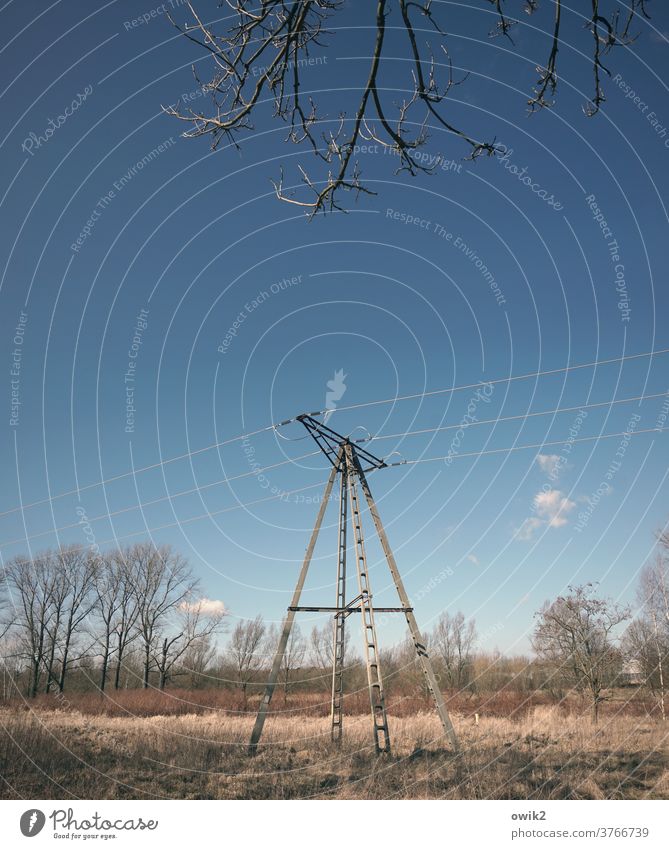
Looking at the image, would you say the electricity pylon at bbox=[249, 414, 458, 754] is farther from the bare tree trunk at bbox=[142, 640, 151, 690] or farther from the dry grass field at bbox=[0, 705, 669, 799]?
A: the bare tree trunk at bbox=[142, 640, 151, 690]

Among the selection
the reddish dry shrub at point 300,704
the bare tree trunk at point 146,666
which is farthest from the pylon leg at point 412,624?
the bare tree trunk at point 146,666

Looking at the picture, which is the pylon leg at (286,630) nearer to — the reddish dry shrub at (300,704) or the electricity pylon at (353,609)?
the electricity pylon at (353,609)

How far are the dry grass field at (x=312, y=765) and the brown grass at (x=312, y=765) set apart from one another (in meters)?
0.03

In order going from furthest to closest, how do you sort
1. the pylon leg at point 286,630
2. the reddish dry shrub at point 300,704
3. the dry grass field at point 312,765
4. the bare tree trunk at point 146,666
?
the bare tree trunk at point 146,666
the reddish dry shrub at point 300,704
the pylon leg at point 286,630
the dry grass field at point 312,765

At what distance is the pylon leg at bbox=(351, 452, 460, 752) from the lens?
12.0 meters

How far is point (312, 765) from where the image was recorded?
35.6ft

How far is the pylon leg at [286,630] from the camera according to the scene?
11.8 meters

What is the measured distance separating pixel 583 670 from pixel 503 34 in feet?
74.8

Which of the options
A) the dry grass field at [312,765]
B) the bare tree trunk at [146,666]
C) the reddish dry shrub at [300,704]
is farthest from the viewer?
the bare tree trunk at [146,666]

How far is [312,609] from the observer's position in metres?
12.6

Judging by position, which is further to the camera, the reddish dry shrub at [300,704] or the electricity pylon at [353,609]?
the reddish dry shrub at [300,704]

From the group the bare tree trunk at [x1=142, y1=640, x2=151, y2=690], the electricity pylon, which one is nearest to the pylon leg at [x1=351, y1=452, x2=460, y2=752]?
the electricity pylon

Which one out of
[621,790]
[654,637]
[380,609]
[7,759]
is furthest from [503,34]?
[654,637]

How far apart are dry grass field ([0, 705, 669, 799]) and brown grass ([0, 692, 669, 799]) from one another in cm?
3
